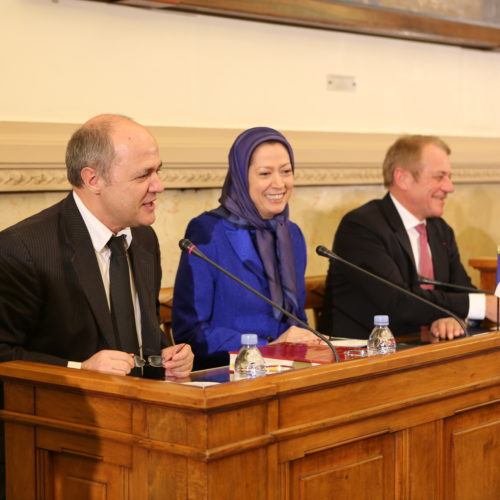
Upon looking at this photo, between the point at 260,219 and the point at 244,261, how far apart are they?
0.21 meters

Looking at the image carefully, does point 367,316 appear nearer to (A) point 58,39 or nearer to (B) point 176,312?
(B) point 176,312

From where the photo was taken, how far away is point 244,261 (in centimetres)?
402

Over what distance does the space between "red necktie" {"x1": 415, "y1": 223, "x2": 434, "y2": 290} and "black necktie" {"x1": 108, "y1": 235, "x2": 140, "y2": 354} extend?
202 centimetres

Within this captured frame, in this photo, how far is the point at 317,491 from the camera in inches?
107

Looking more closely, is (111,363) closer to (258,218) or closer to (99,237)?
(99,237)

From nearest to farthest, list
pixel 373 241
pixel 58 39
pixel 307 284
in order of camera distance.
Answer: pixel 58 39, pixel 373 241, pixel 307 284

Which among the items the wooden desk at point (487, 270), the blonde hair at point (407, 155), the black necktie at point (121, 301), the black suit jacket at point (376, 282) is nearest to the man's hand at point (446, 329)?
the black suit jacket at point (376, 282)

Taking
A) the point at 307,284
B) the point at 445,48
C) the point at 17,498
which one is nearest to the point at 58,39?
the point at 307,284

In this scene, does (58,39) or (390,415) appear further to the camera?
(58,39)

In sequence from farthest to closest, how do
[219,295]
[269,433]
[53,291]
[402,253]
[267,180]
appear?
[402,253]
[267,180]
[219,295]
[53,291]
[269,433]

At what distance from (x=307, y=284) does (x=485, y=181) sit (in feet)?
6.74

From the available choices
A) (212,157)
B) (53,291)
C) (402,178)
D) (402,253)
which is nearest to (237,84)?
(212,157)

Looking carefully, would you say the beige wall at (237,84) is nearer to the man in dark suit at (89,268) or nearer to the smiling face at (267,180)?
the smiling face at (267,180)

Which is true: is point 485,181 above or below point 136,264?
above
